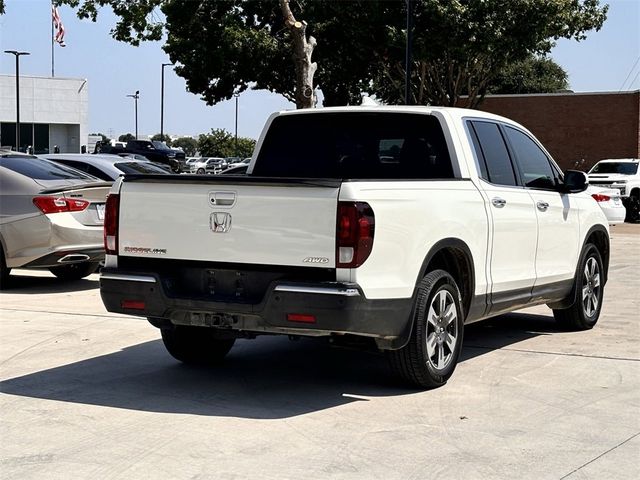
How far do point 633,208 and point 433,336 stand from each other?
2569 cm

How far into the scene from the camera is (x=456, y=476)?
5.16m

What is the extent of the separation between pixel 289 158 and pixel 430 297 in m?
2.15

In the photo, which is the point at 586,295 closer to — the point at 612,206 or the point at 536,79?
the point at 612,206

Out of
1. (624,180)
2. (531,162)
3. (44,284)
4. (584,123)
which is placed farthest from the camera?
(584,123)

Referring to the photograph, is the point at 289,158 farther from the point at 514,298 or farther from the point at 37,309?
the point at 37,309

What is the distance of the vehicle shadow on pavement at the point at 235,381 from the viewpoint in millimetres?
6730

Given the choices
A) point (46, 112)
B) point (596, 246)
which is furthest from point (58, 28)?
point (596, 246)

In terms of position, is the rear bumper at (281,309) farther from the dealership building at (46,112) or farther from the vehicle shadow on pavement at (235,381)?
the dealership building at (46,112)

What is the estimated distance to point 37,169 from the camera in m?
13.1

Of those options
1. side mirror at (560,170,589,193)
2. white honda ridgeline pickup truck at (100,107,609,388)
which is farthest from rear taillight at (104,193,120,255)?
side mirror at (560,170,589,193)

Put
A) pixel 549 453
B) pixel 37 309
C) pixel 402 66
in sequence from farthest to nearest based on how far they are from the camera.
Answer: pixel 402 66, pixel 37 309, pixel 549 453

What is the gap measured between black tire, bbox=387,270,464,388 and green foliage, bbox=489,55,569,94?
63.1 metres

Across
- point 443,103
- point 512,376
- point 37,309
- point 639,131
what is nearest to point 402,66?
point 443,103

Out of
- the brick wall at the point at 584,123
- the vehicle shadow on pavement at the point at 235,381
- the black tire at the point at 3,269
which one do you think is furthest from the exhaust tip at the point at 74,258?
the brick wall at the point at 584,123
